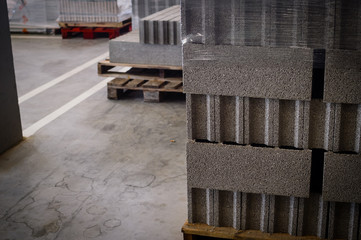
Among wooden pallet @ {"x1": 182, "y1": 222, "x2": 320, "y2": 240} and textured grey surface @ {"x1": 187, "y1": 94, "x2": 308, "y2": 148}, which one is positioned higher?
textured grey surface @ {"x1": 187, "y1": 94, "x2": 308, "y2": 148}

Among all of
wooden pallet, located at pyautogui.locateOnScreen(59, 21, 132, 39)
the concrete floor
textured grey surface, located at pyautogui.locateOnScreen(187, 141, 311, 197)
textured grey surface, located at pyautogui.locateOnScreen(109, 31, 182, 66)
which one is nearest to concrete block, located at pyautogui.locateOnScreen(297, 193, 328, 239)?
textured grey surface, located at pyautogui.locateOnScreen(187, 141, 311, 197)

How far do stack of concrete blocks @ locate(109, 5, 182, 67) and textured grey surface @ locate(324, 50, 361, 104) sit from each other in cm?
344

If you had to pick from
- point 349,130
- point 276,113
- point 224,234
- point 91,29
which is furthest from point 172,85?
point 91,29

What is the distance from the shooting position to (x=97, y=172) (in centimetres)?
430

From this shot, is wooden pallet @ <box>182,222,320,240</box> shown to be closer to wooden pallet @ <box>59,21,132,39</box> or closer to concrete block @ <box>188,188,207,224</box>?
concrete block @ <box>188,188,207,224</box>

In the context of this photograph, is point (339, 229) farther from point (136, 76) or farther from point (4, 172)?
point (136, 76)

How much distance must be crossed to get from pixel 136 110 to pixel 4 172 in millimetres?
1964

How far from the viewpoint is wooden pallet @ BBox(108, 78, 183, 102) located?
20.2 feet

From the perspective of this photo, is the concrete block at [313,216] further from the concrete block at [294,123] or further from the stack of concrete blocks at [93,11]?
the stack of concrete blocks at [93,11]

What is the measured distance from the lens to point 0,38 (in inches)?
182

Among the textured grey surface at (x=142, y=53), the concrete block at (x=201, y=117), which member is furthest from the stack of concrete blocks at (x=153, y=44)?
the concrete block at (x=201, y=117)

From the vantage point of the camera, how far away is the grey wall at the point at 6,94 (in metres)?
4.66

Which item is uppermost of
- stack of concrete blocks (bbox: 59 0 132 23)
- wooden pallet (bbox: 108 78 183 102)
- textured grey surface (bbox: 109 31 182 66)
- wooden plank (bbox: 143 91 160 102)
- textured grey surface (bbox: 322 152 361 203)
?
stack of concrete blocks (bbox: 59 0 132 23)

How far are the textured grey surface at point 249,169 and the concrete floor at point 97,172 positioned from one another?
0.61 metres
